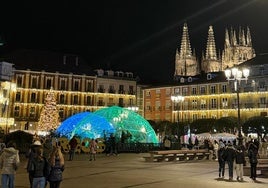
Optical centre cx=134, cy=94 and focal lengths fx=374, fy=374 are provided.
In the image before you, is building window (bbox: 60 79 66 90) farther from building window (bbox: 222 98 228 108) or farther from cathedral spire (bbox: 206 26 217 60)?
cathedral spire (bbox: 206 26 217 60)

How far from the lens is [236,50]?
142750 mm

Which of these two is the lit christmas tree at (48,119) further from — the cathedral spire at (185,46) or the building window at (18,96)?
the cathedral spire at (185,46)

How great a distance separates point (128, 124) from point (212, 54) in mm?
119331

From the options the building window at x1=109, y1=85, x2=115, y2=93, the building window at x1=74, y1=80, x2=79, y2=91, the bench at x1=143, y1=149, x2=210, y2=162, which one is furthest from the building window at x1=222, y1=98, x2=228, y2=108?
the bench at x1=143, y1=149, x2=210, y2=162

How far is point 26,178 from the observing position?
15.4 metres

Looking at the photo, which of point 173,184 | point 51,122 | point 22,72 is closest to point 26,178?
point 173,184

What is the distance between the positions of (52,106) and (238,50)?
A: 107 metres

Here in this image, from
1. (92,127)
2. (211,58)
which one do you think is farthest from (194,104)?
(211,58)

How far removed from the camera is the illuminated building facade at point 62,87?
249 ft

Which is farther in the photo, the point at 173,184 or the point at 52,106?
the point at 52,106

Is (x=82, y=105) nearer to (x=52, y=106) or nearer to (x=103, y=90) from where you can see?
(x=103, y=90)

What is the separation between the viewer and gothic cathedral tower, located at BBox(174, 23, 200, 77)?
490 ft

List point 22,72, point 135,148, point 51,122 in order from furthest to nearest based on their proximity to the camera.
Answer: point 22,72 < point 51,122 < point 135,148

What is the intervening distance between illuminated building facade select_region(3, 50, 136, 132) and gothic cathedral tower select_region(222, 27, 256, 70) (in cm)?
6621
